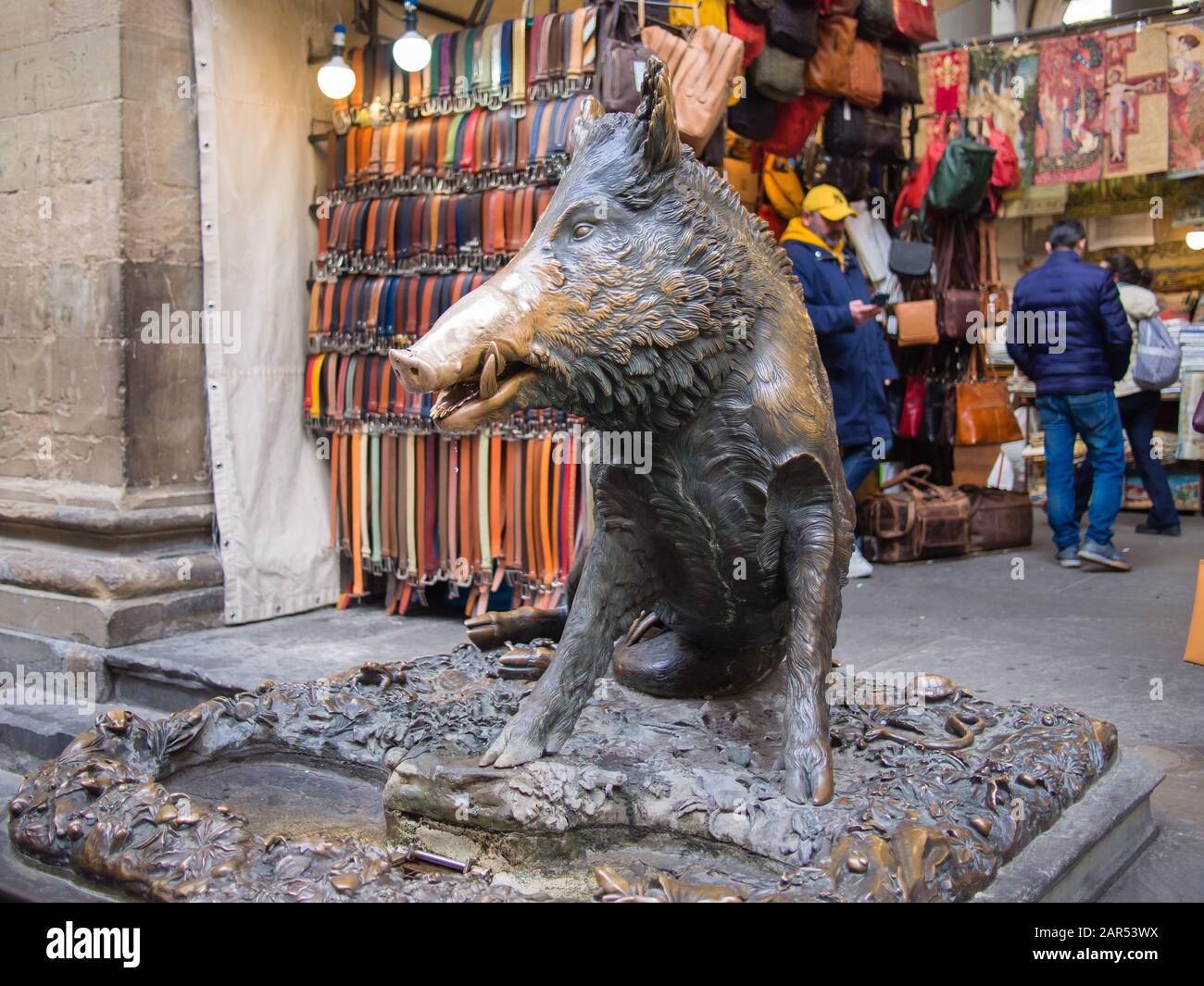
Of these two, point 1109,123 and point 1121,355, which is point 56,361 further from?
point 1109,123

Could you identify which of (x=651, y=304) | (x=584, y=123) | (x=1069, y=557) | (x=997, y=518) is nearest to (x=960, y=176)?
(x=997, y=518)

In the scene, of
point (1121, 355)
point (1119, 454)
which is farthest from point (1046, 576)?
point (1121, 355)

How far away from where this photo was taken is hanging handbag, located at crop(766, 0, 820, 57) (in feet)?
20.2

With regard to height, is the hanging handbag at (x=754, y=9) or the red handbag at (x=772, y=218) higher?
the hanging handbag at (x=754, y=9)

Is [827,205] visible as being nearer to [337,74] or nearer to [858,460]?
[858,460]

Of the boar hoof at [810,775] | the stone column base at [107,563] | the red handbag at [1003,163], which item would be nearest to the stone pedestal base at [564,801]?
the boar hoof at [810,775]

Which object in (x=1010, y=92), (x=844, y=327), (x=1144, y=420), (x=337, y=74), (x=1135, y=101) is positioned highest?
(x=1010, y=92)

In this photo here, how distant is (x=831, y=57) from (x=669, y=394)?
16.2ft

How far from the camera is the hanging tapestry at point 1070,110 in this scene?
8.19 m

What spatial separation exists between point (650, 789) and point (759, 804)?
0.81ft

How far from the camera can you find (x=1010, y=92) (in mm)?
8367

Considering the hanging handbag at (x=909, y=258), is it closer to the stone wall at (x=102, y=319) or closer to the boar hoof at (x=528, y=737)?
the stone wall at (x=102, y=319)

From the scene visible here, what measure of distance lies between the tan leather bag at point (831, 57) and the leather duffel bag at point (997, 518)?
2679 mm

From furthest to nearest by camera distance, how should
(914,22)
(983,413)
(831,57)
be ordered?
(983,413), (914,22), (831,57)
